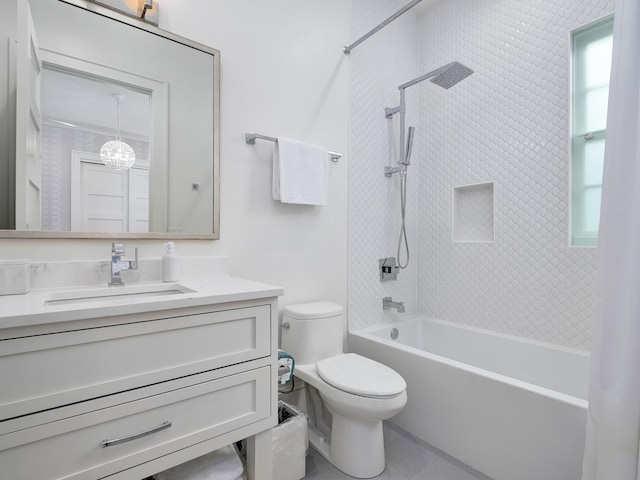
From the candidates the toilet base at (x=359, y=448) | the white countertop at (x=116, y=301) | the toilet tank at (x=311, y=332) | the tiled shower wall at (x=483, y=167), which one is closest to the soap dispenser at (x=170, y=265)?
the white countertop at (x=116, y=301)

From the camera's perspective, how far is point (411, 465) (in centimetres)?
162

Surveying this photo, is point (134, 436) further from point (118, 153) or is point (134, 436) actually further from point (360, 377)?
point (118, 153)

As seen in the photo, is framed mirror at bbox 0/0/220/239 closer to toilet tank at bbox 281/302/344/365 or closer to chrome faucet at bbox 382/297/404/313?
toilet tank at bbox 281/302/344/365

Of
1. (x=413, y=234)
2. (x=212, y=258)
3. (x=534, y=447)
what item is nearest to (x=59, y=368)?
(x=212, y=258)

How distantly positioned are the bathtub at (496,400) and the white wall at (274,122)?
0.67 metres

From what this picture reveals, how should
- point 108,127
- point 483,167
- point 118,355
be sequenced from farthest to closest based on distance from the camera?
point 483,167
point 108,127
point 118,355

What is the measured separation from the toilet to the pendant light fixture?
1032mm

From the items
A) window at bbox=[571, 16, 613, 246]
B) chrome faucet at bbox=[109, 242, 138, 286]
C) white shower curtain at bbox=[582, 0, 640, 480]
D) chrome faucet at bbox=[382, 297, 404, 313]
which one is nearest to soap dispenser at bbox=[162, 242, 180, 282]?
chrome faucet at bbox=[109, 242, 138, 286]

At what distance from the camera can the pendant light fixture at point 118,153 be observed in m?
1.38

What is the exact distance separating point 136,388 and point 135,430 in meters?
0.12

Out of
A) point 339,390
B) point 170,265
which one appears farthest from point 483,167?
point 170,265

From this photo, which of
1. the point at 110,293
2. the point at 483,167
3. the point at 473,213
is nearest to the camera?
the point at 110,293

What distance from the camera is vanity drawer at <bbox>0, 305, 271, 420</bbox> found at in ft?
2.67

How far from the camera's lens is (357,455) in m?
1.54
